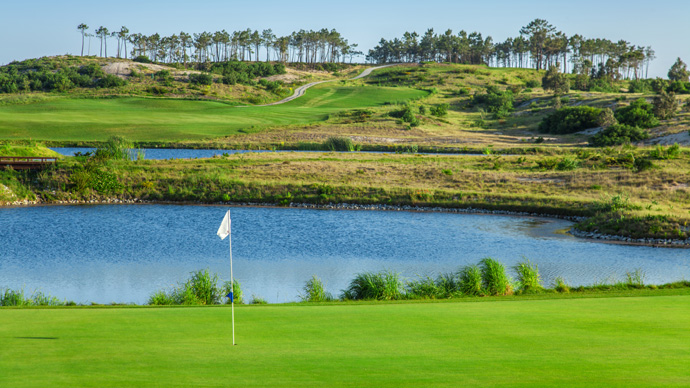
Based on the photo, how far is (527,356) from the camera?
32.9ft

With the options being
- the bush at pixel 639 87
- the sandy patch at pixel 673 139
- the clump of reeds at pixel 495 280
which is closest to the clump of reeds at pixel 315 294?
the clump of reeds at pixel 495 280

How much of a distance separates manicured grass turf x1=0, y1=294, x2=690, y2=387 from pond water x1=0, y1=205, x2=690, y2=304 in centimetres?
874

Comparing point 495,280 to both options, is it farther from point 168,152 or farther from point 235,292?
point 168,152

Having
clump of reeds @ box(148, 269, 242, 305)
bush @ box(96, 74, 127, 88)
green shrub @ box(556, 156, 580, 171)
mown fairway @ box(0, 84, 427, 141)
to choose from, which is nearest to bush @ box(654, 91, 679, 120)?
green shrub @ box(556, 156, 580, 171)

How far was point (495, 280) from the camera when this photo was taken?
21953 millimetres

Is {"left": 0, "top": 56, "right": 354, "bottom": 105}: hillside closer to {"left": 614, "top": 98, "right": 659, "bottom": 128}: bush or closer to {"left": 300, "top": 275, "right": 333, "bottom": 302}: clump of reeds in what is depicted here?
{"left": 614, "top": 98, "right": 659, "bottom": 128}: bush

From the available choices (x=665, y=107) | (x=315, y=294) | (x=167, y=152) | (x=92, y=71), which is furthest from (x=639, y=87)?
(x=315, y=294)

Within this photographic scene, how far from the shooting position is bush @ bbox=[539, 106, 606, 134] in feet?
311

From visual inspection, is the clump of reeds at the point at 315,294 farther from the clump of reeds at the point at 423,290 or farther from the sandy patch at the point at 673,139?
the sandy patch at the point at 673,139

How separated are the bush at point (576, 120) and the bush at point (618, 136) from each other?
9.06 metres

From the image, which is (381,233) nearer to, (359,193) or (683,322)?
(359,193)

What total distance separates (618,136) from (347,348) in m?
79.8

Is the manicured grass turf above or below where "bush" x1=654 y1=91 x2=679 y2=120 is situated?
below

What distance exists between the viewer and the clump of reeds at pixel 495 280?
2162cm
